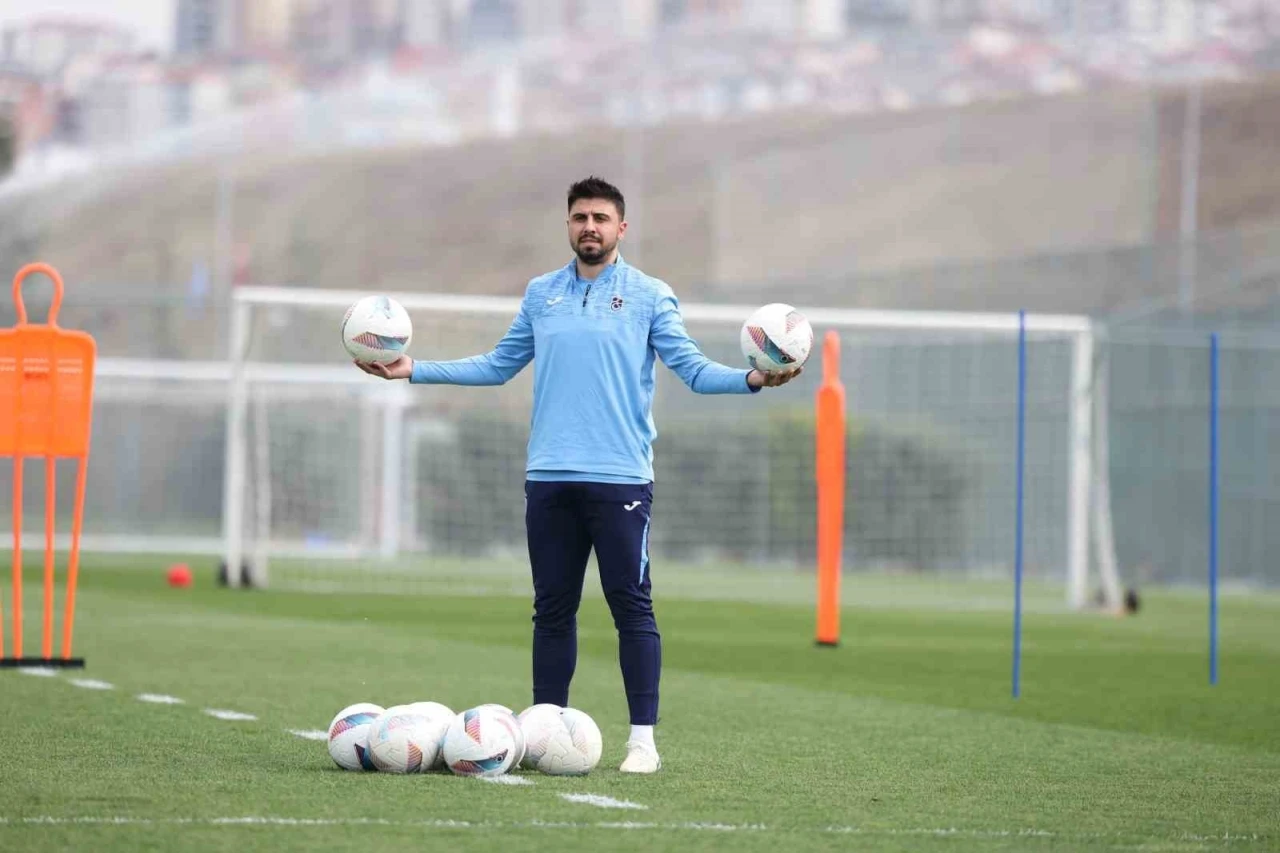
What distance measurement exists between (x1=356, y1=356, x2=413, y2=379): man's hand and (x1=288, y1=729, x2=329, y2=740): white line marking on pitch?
157 centimetres

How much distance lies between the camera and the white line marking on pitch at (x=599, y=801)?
7.07 m

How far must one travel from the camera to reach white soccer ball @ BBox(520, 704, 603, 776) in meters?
7.80

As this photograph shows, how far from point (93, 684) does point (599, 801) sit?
460 centimetres

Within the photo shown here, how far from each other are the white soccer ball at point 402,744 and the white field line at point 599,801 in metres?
0.67

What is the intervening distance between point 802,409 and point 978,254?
2337cm

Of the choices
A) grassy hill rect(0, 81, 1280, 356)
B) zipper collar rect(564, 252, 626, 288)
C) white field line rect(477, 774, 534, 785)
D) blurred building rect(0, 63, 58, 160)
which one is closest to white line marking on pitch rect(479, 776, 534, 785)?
white field line rect(477, 774, 534, 785)

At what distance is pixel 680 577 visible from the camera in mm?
26938

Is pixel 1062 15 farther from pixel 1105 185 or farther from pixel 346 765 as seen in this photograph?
pixel 346 765

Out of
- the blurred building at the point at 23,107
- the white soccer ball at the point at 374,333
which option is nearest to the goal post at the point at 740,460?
the white soccer ball at the point at 374,333

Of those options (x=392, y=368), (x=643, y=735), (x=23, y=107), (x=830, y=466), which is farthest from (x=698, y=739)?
(x=23, y=107)

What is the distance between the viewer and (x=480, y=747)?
766cm

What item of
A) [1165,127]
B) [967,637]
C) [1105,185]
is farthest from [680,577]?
[1165,127]

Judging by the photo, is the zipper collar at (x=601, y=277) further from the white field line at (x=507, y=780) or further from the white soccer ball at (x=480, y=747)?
the white field line at (x=507, y=780)

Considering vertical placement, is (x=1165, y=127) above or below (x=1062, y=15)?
below
